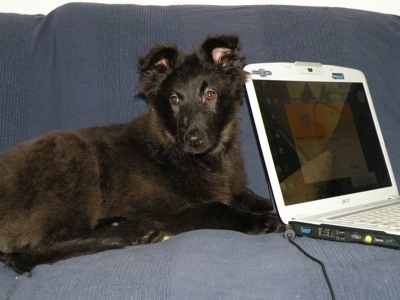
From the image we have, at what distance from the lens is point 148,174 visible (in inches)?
83.1

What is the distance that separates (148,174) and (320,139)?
0.83 metres

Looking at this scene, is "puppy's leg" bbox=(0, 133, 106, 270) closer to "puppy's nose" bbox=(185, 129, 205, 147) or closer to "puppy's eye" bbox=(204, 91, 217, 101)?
"puppy's nose" bbox=(185, 129, 205, 147)

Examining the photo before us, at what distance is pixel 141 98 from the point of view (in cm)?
255

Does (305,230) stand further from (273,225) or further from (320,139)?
(320,139)

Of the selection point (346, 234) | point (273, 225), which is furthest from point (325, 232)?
point (273, 225)

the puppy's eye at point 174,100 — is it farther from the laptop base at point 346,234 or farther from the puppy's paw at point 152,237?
the laptop base at point 346,234

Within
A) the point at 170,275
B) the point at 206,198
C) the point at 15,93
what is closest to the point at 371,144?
the point at 206,198

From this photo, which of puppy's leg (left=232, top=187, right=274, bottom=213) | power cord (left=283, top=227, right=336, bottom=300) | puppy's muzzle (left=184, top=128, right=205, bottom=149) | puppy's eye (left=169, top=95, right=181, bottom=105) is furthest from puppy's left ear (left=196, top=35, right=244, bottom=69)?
power cord (left=283, top=227, right=336, bottom=300)

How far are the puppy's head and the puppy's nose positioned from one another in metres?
0.02

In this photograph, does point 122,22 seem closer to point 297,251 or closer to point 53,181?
point 53,181

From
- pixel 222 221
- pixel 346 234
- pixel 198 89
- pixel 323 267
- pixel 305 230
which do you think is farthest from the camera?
pixel 198 89

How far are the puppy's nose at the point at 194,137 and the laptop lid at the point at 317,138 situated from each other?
270mm

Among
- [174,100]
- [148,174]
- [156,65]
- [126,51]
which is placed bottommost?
[148,174]

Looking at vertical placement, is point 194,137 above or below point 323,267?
above
